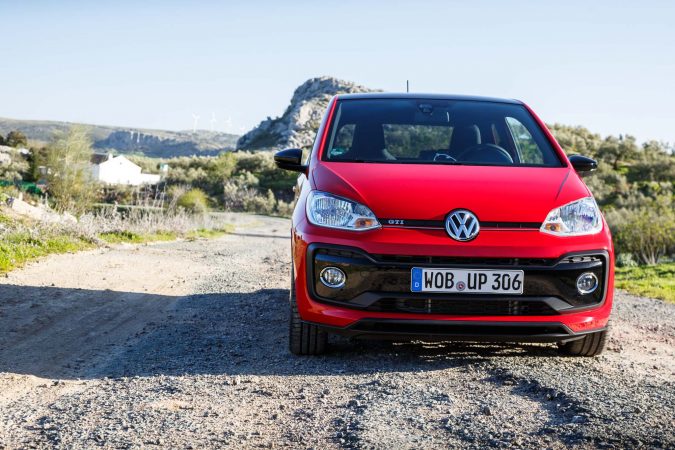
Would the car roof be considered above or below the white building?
above

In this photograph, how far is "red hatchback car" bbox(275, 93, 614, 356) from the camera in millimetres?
4199

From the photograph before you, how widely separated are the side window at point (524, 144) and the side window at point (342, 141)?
1.24m

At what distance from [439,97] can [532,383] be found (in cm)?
273

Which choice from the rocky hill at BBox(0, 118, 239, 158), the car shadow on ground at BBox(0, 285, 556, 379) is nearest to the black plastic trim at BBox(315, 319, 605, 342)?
the car shadow on ground at BBox(0, 285, 556, 379)

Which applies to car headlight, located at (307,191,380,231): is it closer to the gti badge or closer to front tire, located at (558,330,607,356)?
the gti badge

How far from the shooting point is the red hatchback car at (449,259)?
4.20 metres

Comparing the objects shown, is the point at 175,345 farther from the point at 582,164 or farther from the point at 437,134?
the point at 582,164

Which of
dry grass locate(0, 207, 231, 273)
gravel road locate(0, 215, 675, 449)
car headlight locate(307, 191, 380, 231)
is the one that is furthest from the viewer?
dry grass locate(0, 207, 231, 273)

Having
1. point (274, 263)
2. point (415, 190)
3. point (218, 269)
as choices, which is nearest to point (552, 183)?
point (415, 190)

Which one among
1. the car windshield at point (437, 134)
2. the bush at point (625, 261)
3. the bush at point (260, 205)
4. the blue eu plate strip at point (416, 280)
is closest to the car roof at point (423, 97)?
the car windshield at point (437, 134)

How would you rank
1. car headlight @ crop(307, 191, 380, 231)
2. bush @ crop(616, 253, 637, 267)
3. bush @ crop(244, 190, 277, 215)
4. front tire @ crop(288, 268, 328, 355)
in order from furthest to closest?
bush @ crop(244, 190, 277, 215)
bush @ crop(616, 253, 637, 267)
front tire @ crop(288, 268, 328, 355)
car headlight @ crop(307, 191, 380, 231)

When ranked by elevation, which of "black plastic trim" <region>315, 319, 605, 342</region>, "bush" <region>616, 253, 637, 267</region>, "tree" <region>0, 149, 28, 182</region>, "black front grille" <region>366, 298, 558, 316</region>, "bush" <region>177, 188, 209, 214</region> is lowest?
"tree" <region>0, 149, 28, 182</region>

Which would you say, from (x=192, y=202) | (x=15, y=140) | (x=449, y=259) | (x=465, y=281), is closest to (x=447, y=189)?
(x=449, y=259)

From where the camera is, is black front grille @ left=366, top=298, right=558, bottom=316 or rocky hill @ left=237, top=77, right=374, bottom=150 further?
rocky hill @ left=237, top=77, right=374, bottom=150
